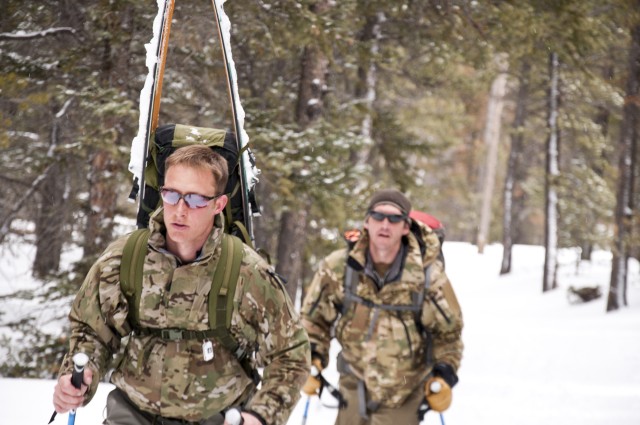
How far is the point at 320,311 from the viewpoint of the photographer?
4.64 m

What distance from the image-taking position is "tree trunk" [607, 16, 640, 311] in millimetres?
15922

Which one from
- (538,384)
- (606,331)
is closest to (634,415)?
(538,384)

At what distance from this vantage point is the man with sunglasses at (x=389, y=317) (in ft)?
14.7

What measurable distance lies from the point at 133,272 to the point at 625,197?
16215 millimetres

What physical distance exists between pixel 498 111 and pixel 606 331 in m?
15.8

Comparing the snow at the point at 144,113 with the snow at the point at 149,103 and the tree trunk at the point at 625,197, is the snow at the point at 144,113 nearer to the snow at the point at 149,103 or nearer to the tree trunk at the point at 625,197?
the snow at the point at 149,103

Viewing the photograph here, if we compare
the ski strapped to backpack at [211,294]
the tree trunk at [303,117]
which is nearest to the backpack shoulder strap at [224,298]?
the ski strapped to backpack at [211,294]

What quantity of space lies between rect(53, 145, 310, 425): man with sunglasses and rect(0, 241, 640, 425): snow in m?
3.48

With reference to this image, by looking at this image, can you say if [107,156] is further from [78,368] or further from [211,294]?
[78,368]

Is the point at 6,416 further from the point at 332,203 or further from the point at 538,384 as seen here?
the point at 538,384

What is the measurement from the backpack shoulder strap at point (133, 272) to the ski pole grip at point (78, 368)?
1.02 ft

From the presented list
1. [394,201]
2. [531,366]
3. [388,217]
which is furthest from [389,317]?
[531,366]

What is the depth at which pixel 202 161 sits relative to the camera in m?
2.74

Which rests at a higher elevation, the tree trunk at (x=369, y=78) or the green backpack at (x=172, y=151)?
the tree trunk at (x=369, y=78)
